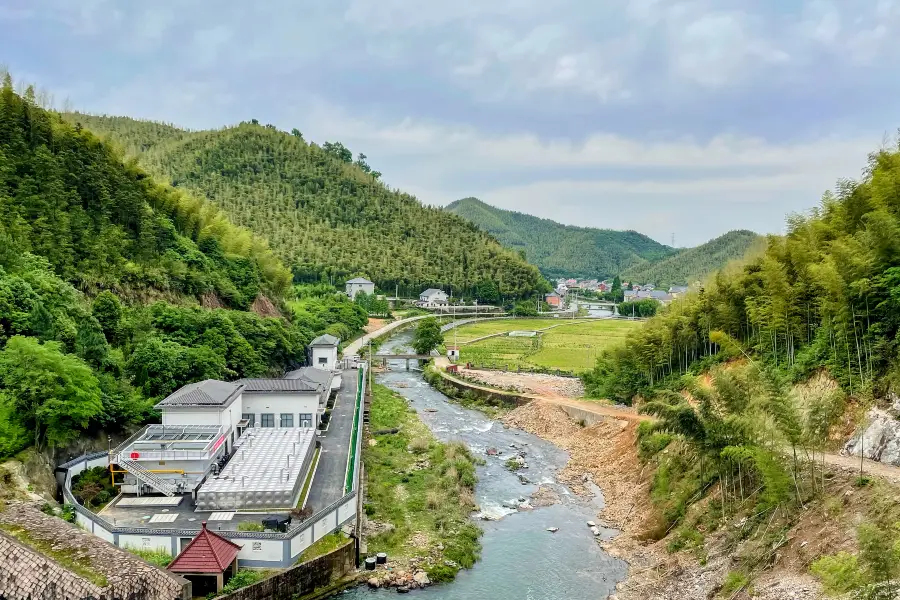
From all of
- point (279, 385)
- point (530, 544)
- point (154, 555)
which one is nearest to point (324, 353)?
point (279, 385)

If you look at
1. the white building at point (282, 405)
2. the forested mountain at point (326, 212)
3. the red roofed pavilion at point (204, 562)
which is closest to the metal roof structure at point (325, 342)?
the white building at point (282, 405)

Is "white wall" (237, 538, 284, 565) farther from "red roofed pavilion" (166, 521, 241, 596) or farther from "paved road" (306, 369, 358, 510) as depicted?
"paved road" (306, 369, 358, 510)

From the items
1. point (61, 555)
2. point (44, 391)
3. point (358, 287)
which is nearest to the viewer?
point (61, 555)

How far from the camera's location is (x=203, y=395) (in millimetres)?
25625

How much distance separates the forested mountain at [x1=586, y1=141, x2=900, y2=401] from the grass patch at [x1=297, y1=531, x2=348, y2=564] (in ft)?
63.3

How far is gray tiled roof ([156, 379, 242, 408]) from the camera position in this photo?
2499 centimetres

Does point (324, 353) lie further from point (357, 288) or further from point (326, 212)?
point (326, 212)

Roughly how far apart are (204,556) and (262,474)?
5646 mm

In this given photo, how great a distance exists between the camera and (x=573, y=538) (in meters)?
22.7

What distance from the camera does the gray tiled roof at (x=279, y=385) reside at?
97.6 feet

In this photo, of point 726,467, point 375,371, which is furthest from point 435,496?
point 375,371

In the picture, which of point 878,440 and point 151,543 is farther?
point 878,440

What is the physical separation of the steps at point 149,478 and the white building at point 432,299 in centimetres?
7721

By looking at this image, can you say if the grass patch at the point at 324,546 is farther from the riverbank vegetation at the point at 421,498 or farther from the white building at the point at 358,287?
the white building at the point at 358,287
